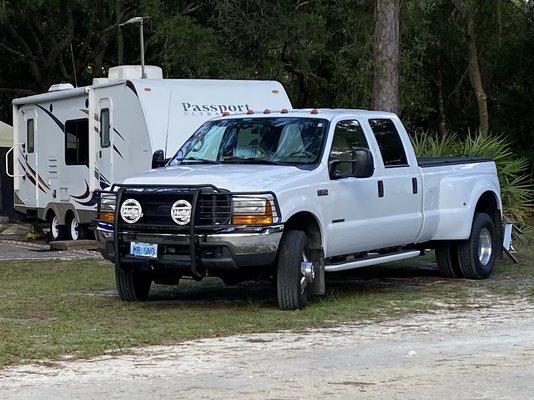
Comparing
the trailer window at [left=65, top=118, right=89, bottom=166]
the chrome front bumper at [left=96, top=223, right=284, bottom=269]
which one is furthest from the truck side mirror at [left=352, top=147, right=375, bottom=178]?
the trailer window at [left=65, top=118, right=89, bottom=166]

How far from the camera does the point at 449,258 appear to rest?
43.6ft

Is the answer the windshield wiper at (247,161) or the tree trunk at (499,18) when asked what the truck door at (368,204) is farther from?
the tree trunk at (499,18)

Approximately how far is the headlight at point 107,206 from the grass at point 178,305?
A: 913mm

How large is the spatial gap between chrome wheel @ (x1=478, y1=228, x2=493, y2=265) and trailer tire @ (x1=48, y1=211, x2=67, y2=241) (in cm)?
893

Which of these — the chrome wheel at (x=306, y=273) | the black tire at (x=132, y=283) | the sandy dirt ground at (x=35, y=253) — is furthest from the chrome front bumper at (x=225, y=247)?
the sandy dirt ground at (x=35, y=253)

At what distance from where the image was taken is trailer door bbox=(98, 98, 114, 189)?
17.3 metres

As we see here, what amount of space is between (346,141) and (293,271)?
1927 millimetres

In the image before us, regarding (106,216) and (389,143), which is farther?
(389,143)

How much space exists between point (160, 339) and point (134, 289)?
7.99 ft

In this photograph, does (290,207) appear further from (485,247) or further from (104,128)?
(104,128)

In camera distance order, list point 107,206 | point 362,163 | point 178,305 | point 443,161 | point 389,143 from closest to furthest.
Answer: point 107,206
point 362,163
point 178,305
point 389,143
point 443,161

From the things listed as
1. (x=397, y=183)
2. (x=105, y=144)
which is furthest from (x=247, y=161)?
(x=105, y=144)

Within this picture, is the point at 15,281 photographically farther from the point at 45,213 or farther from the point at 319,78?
the point at 319,78

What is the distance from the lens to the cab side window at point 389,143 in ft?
39.2
